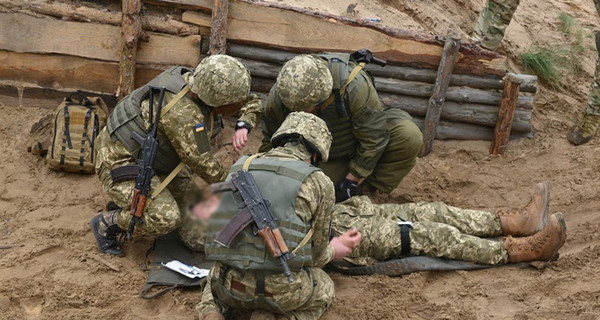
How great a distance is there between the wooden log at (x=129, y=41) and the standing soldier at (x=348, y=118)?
158 centimetres

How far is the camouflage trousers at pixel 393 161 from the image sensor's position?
5.86 m

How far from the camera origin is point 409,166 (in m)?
6.01

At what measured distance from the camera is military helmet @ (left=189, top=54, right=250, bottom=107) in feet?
16.1

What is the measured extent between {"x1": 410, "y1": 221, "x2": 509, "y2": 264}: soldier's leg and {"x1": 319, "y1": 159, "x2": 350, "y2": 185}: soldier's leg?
3.18ft

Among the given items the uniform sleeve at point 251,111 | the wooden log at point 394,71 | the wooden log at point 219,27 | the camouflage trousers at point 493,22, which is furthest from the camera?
the camouflage trousers at point 493,22

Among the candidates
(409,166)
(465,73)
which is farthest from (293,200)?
(465,73)

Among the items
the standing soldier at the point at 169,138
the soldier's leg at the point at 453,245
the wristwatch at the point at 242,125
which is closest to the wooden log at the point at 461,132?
the soldier's leg at the point at 453,245

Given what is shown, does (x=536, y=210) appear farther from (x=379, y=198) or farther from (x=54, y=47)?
(x=54, y=47)

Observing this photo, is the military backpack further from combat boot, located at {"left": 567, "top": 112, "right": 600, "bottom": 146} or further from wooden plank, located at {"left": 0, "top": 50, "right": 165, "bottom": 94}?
combat boot, located at {"left": 567, "top": 112, "right": 600, "bottom": 146}

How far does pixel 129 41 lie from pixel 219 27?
2.81ft

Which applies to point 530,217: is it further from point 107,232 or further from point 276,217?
point 107,232

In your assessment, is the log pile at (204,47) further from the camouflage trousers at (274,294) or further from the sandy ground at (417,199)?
the camouflage trousers at (274,294)

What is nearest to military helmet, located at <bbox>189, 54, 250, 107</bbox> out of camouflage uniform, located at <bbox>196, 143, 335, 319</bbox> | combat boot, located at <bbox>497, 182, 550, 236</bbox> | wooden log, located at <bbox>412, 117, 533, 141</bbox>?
camouflage uniform, located at <bbox>196, 143, 335, 319</bbox>

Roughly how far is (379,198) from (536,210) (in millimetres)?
1505
